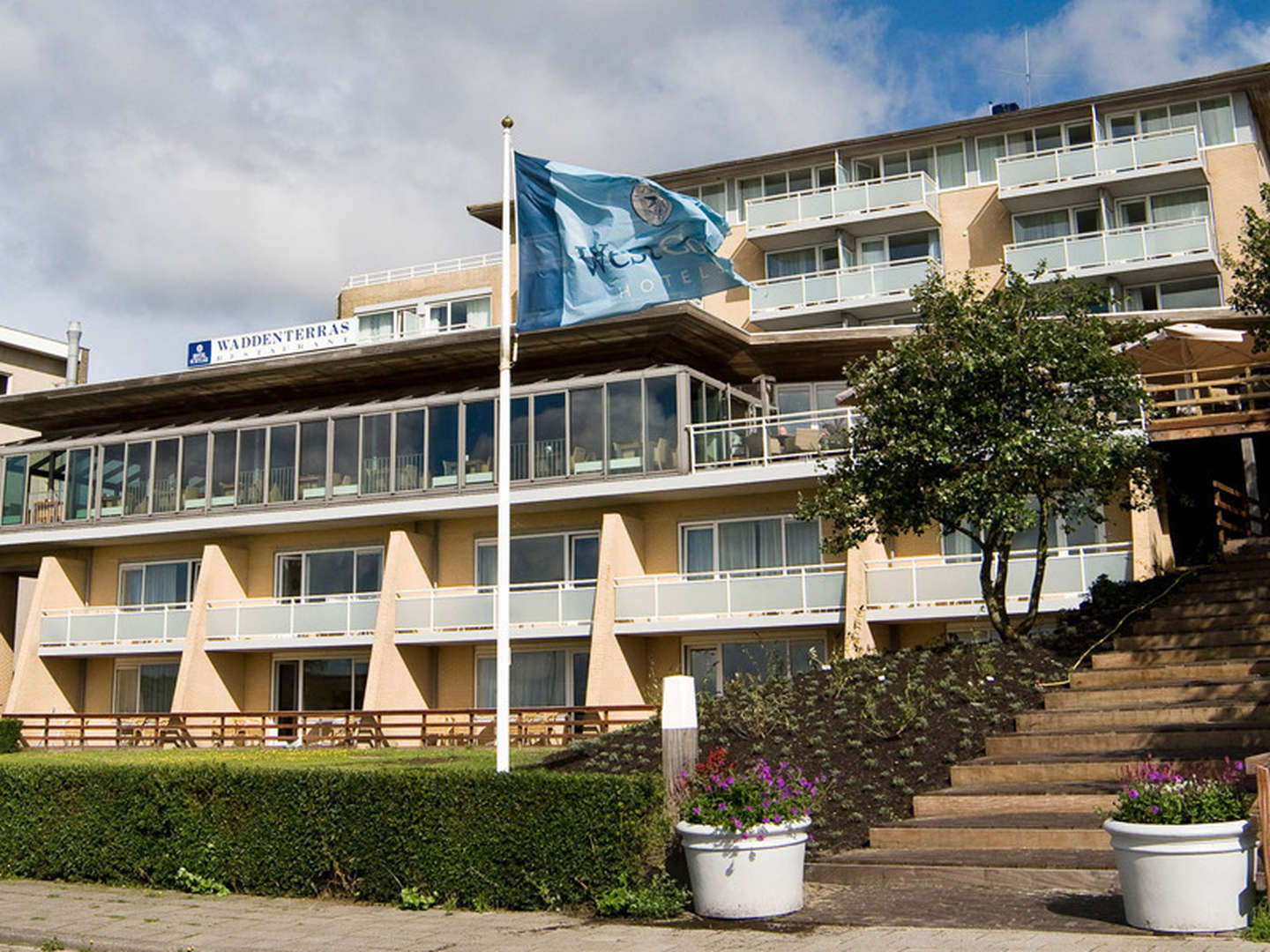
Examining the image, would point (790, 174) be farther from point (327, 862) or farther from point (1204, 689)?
point (327, 862)

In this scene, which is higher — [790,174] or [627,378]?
[790,174]

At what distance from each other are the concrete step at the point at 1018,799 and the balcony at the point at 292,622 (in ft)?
62.9

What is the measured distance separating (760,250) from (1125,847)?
38.2 m

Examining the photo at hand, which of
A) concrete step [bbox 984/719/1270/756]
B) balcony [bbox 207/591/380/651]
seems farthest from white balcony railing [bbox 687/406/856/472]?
concrete step [bbox 984/719/1270/756]

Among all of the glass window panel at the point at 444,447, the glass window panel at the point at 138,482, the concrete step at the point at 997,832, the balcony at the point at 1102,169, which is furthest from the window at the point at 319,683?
the balcony at the point at 1102,169

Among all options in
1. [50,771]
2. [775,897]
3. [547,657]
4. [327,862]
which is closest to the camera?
[775,897]

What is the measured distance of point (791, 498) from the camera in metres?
28.5

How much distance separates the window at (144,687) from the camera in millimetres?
35156

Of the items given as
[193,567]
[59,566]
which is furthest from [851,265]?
[59,566]

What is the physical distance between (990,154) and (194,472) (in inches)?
1068

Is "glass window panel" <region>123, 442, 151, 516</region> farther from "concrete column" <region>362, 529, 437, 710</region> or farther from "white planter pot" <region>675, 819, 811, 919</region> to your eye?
"white planter pot" <region>675, 819, 811, 919</region>

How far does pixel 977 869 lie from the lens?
1177 cm

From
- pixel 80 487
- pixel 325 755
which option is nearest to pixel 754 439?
pixel 325 755

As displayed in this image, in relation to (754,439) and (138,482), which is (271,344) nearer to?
(138,482)
